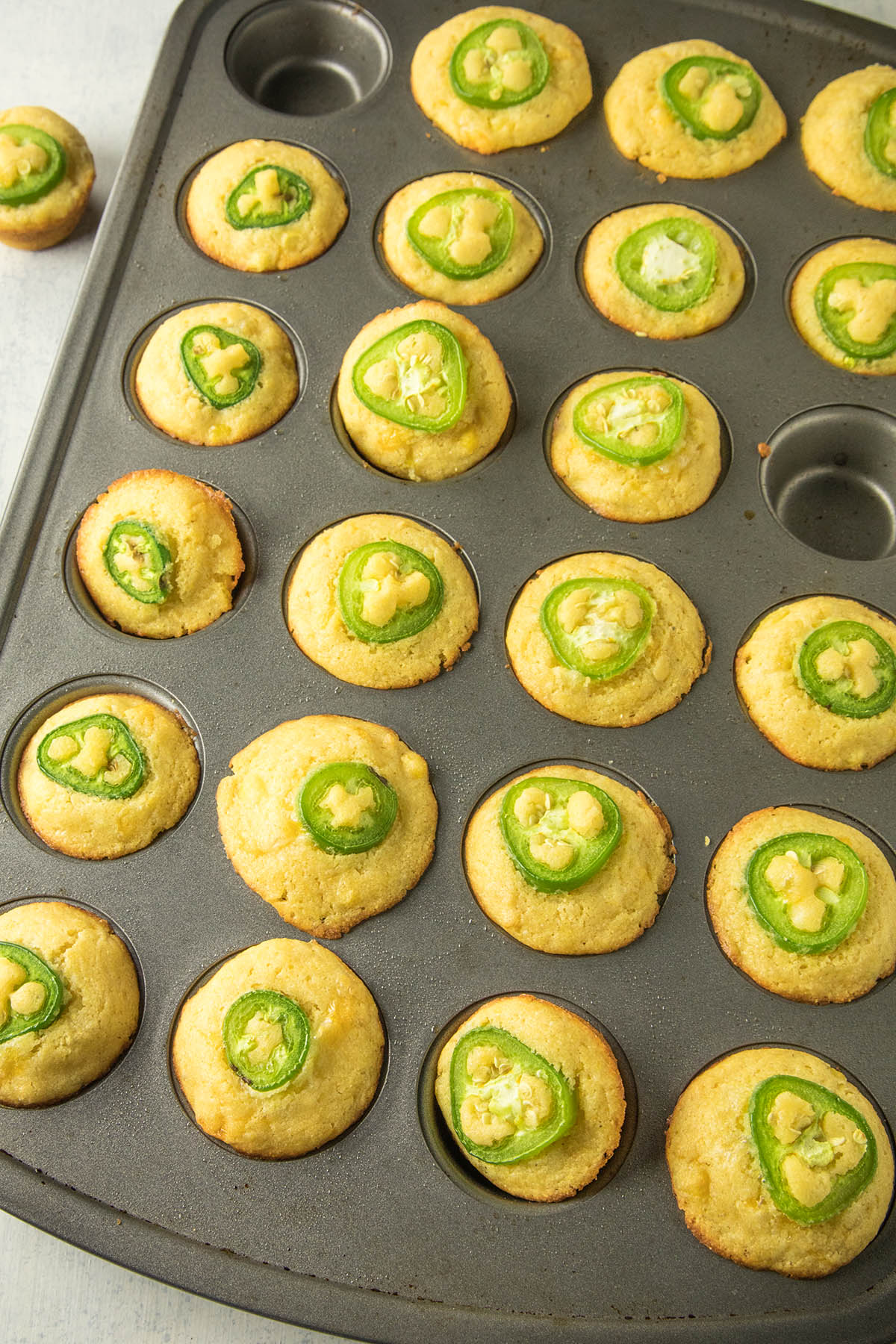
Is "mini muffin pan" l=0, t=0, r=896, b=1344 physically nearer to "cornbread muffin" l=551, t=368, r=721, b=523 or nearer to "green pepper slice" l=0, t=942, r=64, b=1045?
"cornbread muffin" l=551, t=368, r=721, b=523

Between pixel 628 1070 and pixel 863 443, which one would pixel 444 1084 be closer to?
pixel 628 1070

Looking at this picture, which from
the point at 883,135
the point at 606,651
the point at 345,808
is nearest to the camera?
the point at 345,808

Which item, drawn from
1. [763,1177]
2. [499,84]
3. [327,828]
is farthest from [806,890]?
[499,84]

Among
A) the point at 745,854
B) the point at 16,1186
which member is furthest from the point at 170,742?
the point at 745,854

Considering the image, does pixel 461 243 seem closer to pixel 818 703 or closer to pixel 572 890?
pixel 818 703

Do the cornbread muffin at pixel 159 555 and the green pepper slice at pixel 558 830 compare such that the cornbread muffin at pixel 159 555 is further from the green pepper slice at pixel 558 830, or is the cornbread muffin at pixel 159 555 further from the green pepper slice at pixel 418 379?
the green pepper slice at pixel 558 830

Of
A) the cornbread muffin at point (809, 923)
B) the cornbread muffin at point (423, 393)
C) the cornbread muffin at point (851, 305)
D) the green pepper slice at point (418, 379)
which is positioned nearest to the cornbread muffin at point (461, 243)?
the cornbread muffin at point (423, 393)
